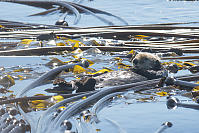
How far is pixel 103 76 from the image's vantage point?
3824mm

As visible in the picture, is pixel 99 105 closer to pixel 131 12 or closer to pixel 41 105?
pixel 41 105

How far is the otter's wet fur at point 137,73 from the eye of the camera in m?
3.69

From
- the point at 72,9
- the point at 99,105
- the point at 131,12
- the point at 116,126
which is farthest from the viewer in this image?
the point at 131,12

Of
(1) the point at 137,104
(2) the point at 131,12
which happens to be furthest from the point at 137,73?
(2) the point at 131,12

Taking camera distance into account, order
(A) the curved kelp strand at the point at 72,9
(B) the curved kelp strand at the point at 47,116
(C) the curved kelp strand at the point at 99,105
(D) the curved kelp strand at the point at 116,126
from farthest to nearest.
Result: (A) the curved kelp strand at the point at 72,9 → (C) the curved kelp strand at the point at 99,105 → (D) the curved kelp strand at the point at 116,126 → (B) the curved kelp strand at the point at 47,116

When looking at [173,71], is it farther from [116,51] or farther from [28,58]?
[28,58]

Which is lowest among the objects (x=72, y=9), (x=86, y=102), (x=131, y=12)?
(x=131, y=12)

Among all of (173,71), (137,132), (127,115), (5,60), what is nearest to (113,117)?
(127,115)

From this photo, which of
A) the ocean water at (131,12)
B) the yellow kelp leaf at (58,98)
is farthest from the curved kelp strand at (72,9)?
the yellow kelp leaf at (58,98)

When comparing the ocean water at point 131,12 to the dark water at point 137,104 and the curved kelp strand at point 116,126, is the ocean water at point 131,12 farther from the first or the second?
the curved kelp strand at point 116,126

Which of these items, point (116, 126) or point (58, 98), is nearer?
point (116, 126)

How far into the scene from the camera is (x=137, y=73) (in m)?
3.84

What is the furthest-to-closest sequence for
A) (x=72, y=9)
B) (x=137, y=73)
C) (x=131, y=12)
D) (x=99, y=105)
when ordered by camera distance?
(x=131, y=12), (x=72, y=9), (x=137, y=73), (x=99, y=105)

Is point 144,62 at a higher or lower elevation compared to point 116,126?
higher
